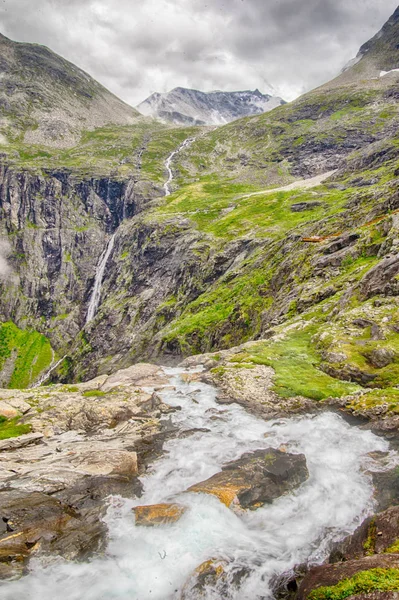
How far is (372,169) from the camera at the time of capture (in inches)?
5413

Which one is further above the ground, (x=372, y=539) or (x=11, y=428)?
(x=372, y=539)

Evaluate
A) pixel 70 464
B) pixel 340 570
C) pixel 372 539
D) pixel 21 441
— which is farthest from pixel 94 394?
pixel 340 570

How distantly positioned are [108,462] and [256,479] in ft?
25.8

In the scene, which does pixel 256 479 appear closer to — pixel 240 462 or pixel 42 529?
pixel 240 462

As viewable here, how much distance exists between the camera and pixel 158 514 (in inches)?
567

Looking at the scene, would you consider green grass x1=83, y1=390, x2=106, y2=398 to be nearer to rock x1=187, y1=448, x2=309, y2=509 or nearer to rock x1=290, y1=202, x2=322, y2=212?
rock x1=187, y1=448, x2=309, y2=509

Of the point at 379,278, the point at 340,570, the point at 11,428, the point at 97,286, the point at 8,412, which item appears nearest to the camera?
the point at 340,570

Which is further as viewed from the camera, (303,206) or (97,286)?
(97,286)

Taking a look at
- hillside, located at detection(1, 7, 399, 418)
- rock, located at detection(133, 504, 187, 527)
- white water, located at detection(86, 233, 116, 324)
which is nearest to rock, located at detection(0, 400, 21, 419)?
rock, located at detection(133, 504, 187, 527)

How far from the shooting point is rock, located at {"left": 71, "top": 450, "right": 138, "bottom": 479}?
17562 mm

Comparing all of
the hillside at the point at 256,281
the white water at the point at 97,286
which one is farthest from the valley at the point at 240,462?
the white water at the point at 97,286

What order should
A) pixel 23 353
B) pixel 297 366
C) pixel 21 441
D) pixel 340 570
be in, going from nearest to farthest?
pixel 340 570
pixel 21 441
pixel 297 366
pixel 23 353

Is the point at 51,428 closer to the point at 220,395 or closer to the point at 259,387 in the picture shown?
the point at 220,395

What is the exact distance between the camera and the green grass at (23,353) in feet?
538
